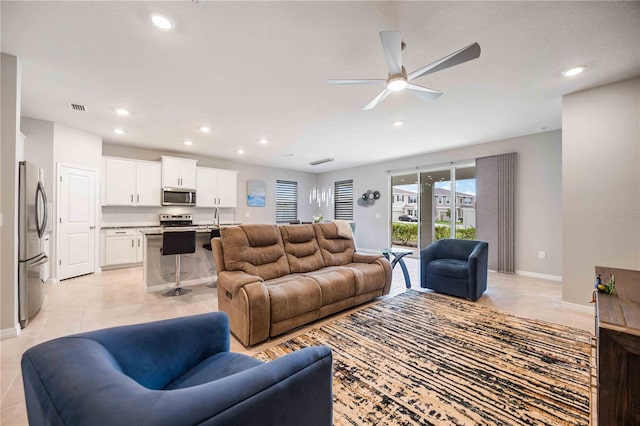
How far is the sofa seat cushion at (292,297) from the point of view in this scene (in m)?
2.42

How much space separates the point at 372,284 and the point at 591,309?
8.69ft

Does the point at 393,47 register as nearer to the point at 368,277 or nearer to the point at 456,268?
the point at 368,277

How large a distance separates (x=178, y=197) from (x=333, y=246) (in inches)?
171

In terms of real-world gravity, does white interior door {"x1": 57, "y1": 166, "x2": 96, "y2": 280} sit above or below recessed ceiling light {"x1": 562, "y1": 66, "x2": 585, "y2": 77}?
below

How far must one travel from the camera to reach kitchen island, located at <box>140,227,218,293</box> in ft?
12.7

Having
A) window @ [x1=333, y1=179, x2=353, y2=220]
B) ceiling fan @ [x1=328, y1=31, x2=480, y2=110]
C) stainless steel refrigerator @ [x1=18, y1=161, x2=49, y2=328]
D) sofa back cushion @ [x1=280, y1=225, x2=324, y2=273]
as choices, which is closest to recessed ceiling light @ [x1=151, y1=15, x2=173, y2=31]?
ceiling fan @ [x1=328, y1=31, x2=480, y2=110]

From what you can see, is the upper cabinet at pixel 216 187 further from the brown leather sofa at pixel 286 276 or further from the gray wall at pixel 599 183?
the gray wall at pixel 599 183

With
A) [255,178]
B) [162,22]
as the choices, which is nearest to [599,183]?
[162,22]

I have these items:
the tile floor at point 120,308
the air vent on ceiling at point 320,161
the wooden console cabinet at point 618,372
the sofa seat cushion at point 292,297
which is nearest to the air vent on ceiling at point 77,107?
the tile floor at point 120,308

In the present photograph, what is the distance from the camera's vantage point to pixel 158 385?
45.6 inches

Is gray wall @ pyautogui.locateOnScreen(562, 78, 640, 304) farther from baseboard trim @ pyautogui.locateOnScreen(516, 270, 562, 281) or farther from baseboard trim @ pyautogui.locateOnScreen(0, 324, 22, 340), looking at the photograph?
baseboard trim @ pyautogui.locateOnScreen(0, 324, 22, 340)

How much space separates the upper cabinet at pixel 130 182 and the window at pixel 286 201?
3612mm

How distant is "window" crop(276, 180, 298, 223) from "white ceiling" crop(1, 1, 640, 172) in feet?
14.0

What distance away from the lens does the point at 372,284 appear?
3.33m
